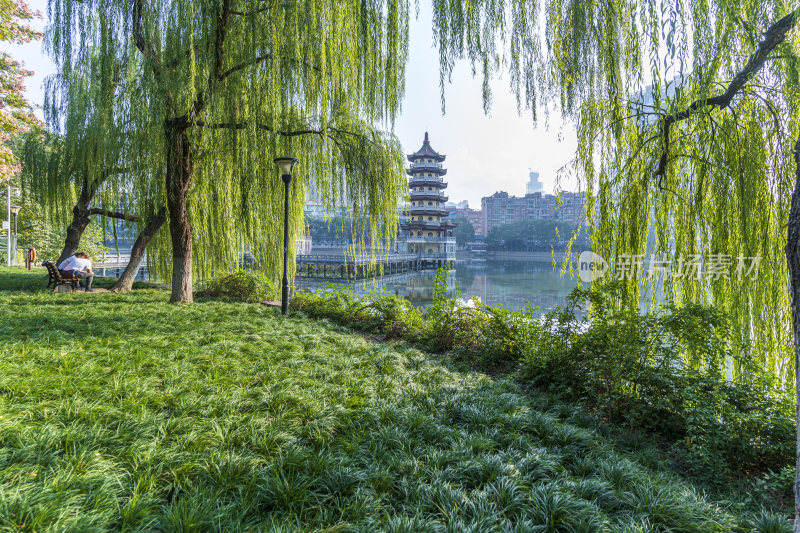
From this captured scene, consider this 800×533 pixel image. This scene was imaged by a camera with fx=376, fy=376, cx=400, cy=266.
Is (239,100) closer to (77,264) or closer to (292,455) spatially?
(292,455)

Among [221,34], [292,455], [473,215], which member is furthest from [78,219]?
[473,215]

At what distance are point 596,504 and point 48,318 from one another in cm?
542

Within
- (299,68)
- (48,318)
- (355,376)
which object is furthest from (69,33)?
(355,376)

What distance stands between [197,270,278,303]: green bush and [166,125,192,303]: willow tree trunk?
53.0 inches

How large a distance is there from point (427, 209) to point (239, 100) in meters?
34.5

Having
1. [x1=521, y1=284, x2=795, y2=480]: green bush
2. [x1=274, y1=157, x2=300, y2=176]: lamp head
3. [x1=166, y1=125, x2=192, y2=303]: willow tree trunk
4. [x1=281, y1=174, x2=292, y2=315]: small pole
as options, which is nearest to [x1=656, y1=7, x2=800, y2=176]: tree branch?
[x1=521, y1=284, x2=795, y2=480]: green bush

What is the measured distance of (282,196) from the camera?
5.88 meters

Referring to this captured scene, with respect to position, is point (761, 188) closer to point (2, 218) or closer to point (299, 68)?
point (299, 68)

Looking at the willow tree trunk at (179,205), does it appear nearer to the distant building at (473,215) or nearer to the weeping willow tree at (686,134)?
the weeping willow tree at (686,134)

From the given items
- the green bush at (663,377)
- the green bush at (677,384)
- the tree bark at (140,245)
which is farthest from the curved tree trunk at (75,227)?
the green bush at (677,384)

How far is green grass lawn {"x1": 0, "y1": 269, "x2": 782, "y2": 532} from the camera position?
1.35 meters

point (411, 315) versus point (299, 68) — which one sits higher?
point (299, 68)

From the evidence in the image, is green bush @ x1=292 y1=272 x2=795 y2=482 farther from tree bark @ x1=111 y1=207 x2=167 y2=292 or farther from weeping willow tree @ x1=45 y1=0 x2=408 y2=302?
tree bark @ x1=111 y1=207 x2=167 y2=292

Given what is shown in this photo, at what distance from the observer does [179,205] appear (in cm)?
579
